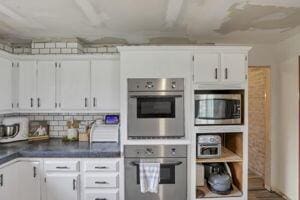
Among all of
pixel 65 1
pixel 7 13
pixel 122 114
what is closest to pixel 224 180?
pixel 122 114

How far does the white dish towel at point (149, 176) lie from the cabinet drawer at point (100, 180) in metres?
0.30

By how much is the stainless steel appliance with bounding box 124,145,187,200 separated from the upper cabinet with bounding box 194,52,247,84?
82 cm

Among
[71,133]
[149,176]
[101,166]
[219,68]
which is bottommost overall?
[149,176]

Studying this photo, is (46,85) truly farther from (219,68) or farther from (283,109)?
(283,109)

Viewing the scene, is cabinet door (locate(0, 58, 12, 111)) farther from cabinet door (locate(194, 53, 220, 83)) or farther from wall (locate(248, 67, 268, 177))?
wall (locate(248, 67, 268, 177))

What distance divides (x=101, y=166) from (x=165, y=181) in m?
0.73

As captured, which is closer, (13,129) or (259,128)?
(13,129)

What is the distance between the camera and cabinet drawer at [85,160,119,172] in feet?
10.1

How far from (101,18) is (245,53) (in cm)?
164

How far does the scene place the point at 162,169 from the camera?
312 centimetres

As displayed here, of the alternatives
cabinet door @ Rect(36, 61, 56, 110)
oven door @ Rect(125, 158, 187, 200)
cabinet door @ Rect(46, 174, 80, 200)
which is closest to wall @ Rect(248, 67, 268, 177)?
oven door @ Rect(125, 158, 187, 200)

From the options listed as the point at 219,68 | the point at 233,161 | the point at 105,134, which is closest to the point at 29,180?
the point at 105,134

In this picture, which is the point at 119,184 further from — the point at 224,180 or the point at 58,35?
the point at 58,35

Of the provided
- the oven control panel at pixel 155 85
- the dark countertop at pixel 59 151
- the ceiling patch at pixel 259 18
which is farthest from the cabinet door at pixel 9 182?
the ceiling patch at pixel 259 18
